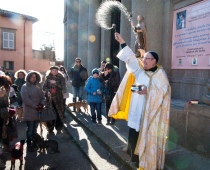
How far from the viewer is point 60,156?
4.54 meters

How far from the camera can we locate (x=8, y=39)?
26.2 metres

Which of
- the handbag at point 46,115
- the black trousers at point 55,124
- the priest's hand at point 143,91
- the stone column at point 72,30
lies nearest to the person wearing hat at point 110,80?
the black trousers at point 55,124

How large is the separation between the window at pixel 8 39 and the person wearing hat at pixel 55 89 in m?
23.1

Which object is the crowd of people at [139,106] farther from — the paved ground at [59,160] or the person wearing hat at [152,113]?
the paved ground at [59,160]

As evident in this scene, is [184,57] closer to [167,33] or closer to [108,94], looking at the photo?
[167,33]

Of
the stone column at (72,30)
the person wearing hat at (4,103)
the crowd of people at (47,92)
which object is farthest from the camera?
the stone column at (72,30)

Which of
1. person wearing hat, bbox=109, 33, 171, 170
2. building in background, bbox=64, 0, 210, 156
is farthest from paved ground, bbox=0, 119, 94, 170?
building in background, bbox=64, 0, 210, 156

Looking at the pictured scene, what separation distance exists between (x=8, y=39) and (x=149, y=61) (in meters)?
26.6

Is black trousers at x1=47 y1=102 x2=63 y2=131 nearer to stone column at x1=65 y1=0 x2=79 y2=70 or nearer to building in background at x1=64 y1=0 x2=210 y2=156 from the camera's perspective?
building in background at x1=64 y1=0 x2=210 y2=156

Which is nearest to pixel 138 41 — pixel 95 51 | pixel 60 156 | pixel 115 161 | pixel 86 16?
pixel 115 161

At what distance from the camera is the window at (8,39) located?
25.9 m

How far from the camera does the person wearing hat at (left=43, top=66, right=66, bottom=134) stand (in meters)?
5.84

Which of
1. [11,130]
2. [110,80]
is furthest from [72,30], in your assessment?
[11,130]

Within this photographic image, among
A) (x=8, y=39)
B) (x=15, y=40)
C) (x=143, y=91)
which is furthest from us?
(x=15, y=40)
